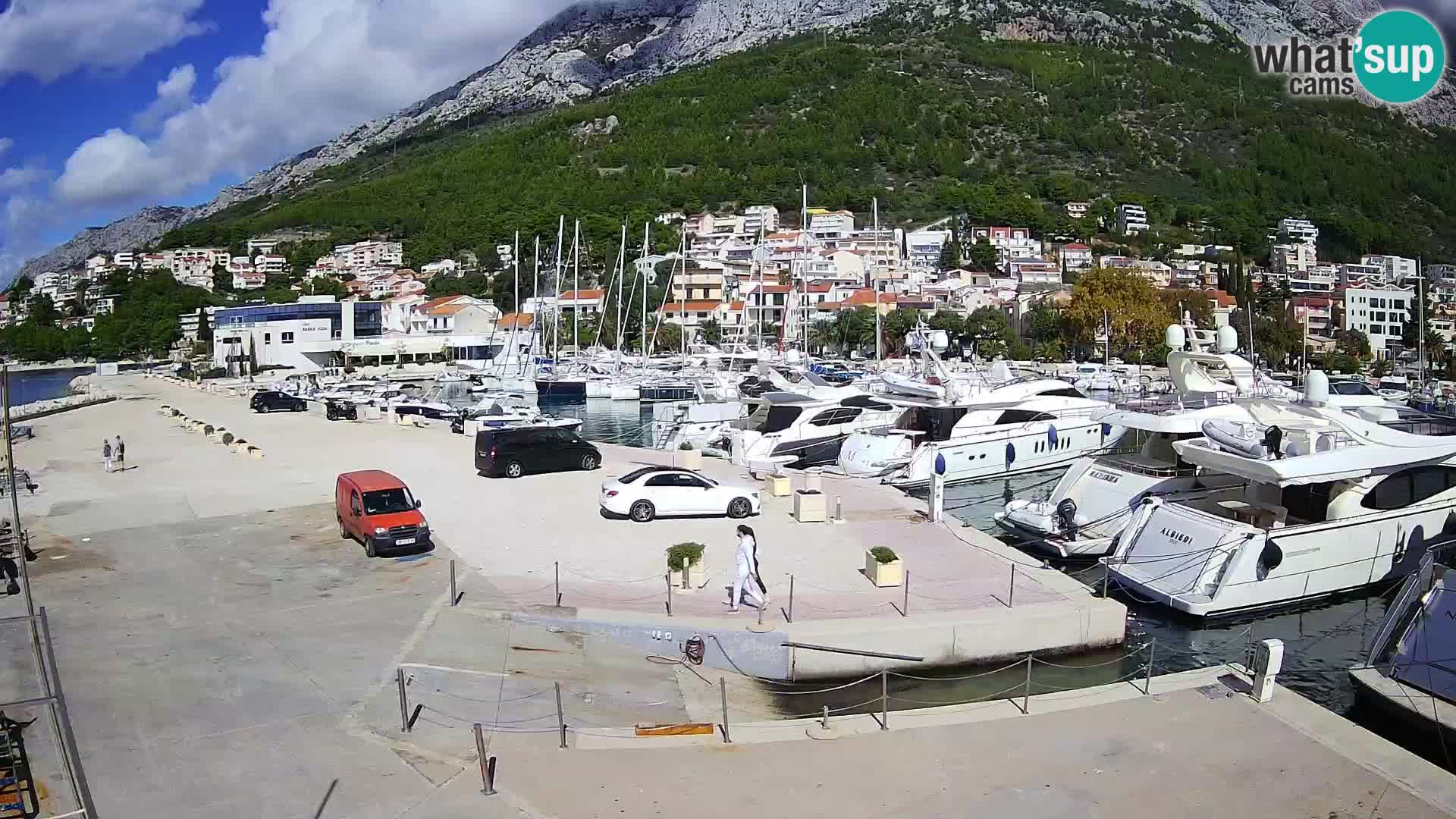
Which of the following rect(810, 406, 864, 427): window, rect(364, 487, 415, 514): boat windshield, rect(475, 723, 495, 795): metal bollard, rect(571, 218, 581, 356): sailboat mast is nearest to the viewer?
rect(475, 723, 495, 795): metal bollard

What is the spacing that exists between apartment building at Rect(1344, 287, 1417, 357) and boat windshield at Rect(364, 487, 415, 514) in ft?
388

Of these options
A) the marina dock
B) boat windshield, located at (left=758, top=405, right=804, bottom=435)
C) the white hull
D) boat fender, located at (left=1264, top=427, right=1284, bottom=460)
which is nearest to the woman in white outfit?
the marina dock

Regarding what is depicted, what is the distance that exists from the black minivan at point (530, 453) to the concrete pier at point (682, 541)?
0.42 metres


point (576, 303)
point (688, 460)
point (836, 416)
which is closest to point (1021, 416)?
point (836, 416)

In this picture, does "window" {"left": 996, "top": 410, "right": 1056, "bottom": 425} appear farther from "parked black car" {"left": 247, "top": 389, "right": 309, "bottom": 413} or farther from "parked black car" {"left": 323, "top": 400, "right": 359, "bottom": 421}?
"parked black car" {"left": 247, "top": 389, "right": 309, "bottom": 413}

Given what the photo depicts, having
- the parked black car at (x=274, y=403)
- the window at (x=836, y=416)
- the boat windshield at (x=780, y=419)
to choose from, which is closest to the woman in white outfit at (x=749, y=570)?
the boat windshield at (x=780, y=419)

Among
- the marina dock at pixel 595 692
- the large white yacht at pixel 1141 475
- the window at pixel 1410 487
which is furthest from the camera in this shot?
the large white yacht at pixel 1141 475

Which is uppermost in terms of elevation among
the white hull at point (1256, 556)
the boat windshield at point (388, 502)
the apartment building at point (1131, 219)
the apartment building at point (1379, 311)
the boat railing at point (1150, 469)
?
the apartment building at point (1131, 219)

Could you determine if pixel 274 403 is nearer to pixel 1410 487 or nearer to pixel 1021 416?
pixel 1021 416

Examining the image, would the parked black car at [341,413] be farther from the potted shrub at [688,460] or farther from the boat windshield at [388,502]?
the boat windshield at [388,502]

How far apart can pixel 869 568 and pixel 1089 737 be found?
6.19m

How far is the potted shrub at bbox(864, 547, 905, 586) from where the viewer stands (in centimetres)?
1639

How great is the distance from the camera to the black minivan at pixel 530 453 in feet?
90.9

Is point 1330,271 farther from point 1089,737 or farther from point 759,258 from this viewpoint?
point 1089,737
